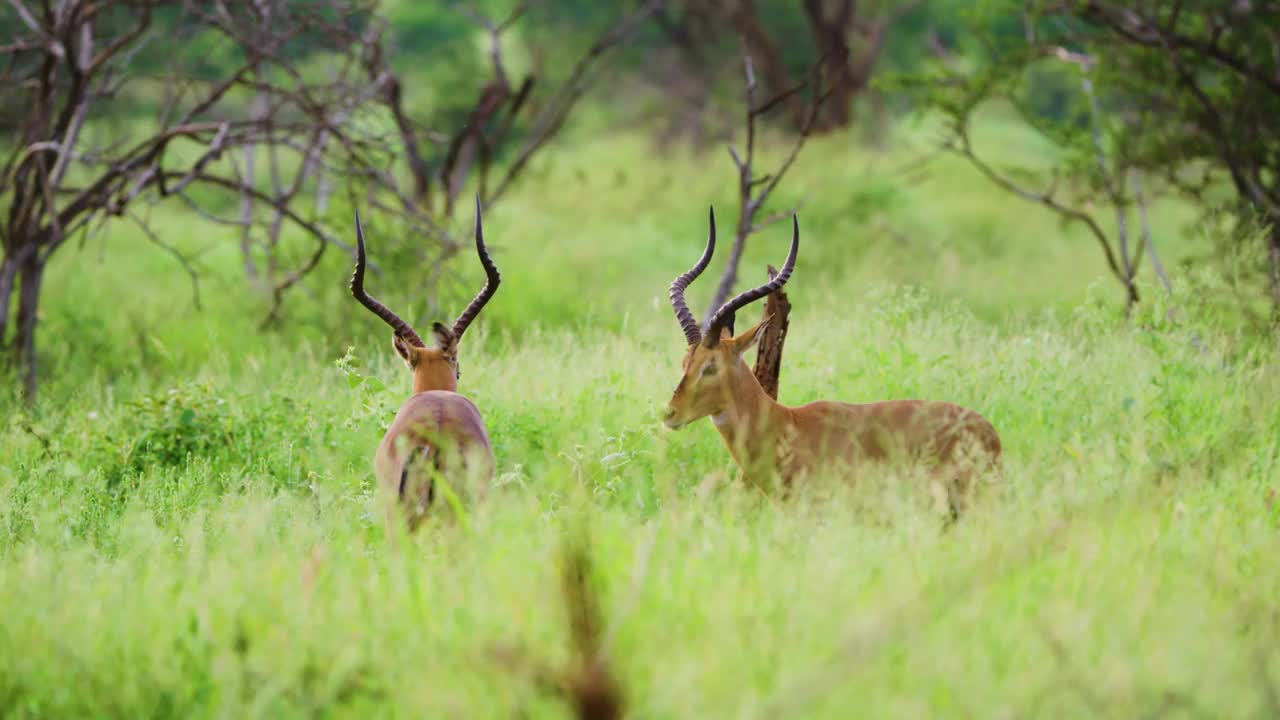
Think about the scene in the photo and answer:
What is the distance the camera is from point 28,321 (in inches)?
331

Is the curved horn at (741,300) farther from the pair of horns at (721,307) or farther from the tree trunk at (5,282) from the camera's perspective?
the tree trunk at (5,282)

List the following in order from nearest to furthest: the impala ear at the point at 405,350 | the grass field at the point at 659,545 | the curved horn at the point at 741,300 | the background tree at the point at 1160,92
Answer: the grass field at the point at 659,545 < the curved horn at the point at 741,300 < the impala ear at the point at 405,350 < the background tree at the point at 1160,92

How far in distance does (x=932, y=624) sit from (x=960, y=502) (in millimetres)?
1876

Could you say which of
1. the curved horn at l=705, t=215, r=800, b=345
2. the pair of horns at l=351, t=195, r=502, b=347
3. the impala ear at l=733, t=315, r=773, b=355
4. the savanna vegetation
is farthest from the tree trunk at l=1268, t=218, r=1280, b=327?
the pair of horns at l=351, t=195, r=502, b=347

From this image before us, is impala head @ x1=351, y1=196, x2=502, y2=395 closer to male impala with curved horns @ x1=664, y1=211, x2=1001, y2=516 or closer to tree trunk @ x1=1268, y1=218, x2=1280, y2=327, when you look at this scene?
male impala with curved horns @ x1=664, y1=211, x2=1001, y2=516

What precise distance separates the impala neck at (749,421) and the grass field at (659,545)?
0.69 ft

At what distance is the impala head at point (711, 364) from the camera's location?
17.6ft

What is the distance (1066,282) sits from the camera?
13375mm

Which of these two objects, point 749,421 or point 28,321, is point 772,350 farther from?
point 28,321

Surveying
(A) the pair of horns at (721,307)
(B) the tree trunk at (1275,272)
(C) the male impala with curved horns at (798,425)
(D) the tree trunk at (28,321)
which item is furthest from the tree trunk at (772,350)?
(D) the tree trunk at (28,321)

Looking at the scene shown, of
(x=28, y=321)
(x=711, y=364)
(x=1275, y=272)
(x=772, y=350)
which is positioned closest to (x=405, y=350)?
(x=711, y=364)

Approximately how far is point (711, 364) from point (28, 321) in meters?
5.34

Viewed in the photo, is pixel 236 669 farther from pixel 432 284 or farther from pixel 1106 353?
pixel 432 284

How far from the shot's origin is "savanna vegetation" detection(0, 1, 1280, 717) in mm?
3229
